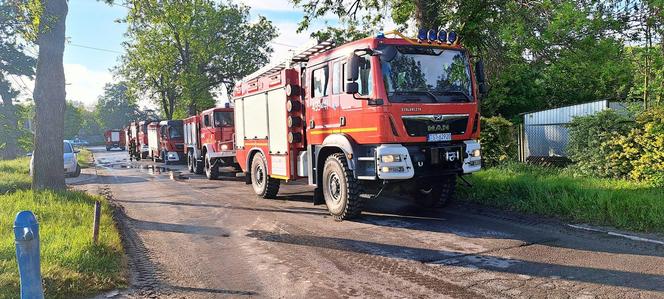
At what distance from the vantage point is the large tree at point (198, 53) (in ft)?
120

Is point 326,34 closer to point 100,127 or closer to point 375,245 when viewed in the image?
point 375,245

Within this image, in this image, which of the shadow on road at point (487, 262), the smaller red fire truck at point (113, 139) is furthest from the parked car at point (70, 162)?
the smaller red fire truck at point (113, 139)

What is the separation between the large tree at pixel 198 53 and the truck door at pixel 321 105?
2825cm

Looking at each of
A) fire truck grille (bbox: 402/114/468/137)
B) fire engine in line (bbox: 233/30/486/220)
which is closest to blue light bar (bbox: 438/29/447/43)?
fire engine in line (bbox: 233/30/486/220)

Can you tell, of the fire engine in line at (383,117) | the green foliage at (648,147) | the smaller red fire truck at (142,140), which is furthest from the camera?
the smaller red fire truck at (142,140)

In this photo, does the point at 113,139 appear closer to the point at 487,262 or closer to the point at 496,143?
the point at 496,143

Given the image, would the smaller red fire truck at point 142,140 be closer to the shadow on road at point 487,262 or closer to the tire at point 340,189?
the tire at point 340,189

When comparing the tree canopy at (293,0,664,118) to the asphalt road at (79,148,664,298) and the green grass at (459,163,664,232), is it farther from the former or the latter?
the asphalt road at (79,148,664,298)

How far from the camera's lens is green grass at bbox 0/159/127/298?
495cm

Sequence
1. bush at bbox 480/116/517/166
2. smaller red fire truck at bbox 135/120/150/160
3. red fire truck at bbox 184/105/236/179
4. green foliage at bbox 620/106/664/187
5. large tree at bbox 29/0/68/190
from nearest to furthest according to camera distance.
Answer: green foliage at bbox 620/106/664/187
large tree at bbox 29/0/68/190
bush at bbox 480/116/517/166
red fire truck at bbox 184/105/236/179
smaller red fire truck at bbox 135/120/150/160

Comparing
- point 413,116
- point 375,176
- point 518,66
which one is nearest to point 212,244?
point 375,176

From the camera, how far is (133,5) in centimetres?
1235

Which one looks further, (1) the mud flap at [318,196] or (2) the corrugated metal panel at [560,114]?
(2) the corrugated metal panel at [560,114]

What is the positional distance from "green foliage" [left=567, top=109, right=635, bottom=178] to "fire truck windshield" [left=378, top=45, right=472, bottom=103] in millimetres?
3396
